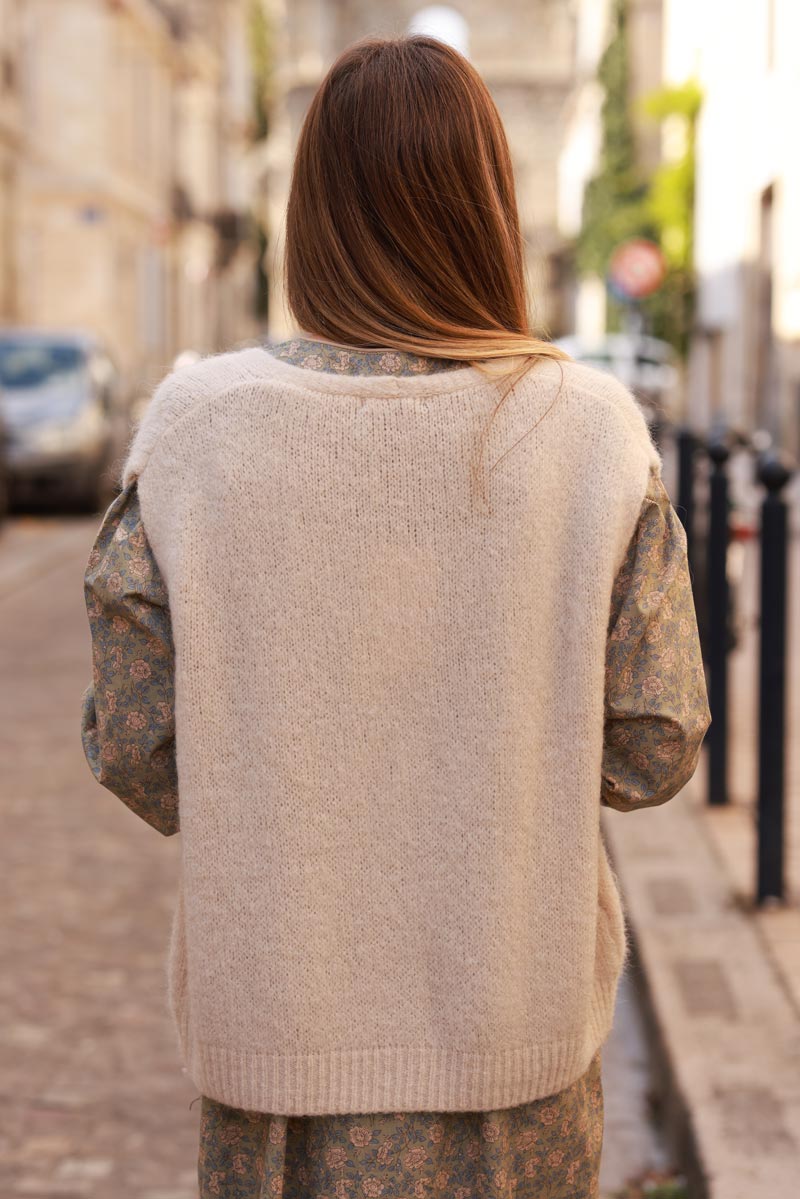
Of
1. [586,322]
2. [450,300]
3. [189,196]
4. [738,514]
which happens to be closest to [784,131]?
[738,514]

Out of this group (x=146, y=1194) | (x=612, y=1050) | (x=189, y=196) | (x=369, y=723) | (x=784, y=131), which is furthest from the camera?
(x=189, y=196)

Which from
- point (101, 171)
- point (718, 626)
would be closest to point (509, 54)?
point (101, 171)

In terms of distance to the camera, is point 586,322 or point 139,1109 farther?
point 586,322

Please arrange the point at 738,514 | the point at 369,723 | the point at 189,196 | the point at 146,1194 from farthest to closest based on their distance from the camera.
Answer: the point at 189,196, the point at 738,514, the point at 146,1194, the point at 369,723

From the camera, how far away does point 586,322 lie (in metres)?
45.6

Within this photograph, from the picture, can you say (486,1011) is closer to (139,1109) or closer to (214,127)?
(139,1109)

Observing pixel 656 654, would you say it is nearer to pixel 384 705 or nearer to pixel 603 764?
pixel 603 764

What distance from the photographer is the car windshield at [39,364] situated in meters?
15.3

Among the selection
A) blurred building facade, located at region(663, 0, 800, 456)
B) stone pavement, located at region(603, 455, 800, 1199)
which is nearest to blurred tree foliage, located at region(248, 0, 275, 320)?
blurred building facade, located at region(663, 0, 800, 456)

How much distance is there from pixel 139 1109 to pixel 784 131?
1639 cm

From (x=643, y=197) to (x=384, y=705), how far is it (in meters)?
32.7

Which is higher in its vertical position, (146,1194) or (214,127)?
(214,127)

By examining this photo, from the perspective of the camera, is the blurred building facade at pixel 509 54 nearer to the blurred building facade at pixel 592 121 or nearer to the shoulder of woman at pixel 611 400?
the blurred building facade at pixel 592 121

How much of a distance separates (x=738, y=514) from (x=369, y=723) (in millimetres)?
4623
